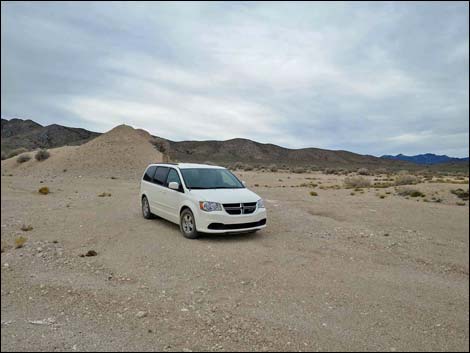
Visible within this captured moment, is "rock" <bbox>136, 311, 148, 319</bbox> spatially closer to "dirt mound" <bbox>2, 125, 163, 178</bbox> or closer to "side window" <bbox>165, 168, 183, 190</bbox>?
"side window" <bbox>165, 168, 183, 190</bbox>

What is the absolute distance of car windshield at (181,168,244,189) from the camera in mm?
8211

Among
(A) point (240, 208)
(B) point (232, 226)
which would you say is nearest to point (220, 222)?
(B) point (232, 226)

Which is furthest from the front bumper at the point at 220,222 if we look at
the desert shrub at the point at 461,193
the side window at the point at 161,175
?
the desert shrub at the point at 461,193

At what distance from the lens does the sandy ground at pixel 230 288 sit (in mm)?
3123

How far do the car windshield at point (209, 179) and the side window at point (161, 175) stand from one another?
0.77 metres

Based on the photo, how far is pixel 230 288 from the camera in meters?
4.68

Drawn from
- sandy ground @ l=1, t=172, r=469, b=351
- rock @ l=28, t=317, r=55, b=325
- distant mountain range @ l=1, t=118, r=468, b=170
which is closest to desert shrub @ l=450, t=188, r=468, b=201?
sandy ground @ l=1, t=172, r=469, b=351

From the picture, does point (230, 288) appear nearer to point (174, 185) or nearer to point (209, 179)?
point (174, 185)

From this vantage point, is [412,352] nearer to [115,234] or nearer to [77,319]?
[77,319]

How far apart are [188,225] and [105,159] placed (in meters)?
25.6

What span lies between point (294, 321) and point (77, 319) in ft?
7.30

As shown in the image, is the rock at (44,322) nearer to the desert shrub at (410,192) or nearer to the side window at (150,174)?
the side window at (150,174)

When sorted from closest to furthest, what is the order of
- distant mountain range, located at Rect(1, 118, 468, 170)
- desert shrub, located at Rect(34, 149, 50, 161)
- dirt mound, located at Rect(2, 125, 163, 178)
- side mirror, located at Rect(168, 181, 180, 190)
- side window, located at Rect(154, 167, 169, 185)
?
side mirror, located at Rect(168, 181, 180, 190) → side window, located at Rect(154, 167, 169, 185) → dirt mound, located at Rect(2, 125, 163, 178) → desert shrub, located at Rect(34, 149, 50, 161) → distant mountain range, located at Rect(1, 118, 468, 170)

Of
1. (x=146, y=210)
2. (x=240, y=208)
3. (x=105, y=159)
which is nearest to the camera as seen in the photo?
(x=240, y=208)
